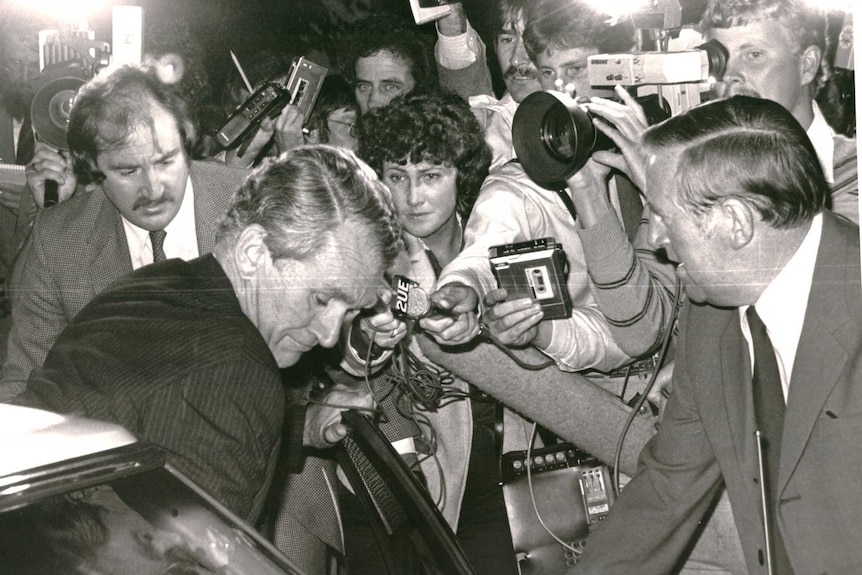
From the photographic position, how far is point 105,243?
2479mm

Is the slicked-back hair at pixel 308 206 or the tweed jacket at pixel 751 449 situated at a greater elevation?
the slicked-back hair at pixel 308 206

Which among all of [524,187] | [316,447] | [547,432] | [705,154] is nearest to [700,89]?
[705,154]

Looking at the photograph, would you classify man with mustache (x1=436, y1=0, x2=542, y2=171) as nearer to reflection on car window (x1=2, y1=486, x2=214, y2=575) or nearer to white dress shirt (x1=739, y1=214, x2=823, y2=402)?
white dress shirt (x1=739, y1=214, x2=823, y2=402)

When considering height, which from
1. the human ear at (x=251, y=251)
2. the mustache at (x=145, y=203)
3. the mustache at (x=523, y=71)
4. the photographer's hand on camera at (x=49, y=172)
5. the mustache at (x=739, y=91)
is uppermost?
the mustache at (x=523, y=71)

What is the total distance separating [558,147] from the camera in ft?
7.55

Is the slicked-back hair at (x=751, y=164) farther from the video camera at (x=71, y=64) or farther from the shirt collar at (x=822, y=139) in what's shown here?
the video camera at (x=71, y=64)

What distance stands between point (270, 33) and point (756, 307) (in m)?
1.36

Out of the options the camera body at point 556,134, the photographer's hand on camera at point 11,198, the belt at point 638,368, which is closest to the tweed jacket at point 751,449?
the belt at point 638,368

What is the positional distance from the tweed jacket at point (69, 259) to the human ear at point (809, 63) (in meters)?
1.33

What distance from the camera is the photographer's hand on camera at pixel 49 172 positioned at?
2453mm

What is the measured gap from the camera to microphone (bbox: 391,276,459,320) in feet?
7.48

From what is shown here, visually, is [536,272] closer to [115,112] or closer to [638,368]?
[638,368]

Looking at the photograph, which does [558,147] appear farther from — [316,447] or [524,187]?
[316,447]

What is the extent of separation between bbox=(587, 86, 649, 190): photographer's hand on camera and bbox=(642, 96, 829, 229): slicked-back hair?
6.7 inches
